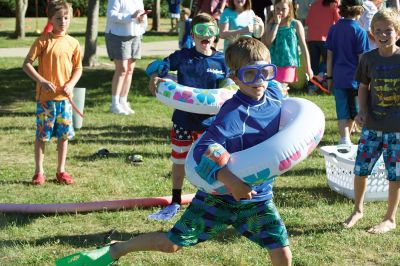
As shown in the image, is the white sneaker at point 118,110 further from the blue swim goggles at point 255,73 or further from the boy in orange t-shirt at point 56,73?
the blue swim goggles at point 255,73

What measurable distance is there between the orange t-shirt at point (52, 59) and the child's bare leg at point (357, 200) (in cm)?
286

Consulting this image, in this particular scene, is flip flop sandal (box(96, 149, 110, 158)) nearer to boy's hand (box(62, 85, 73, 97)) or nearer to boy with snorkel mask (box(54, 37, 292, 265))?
boy's hand (box(62, 85, 73, 97))

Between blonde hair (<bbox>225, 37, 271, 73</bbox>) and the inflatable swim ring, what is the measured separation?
1.31 ft

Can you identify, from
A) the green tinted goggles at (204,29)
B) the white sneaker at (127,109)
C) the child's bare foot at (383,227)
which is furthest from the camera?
the white sneaker at (127,109)

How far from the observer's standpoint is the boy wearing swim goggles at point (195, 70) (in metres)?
5.84

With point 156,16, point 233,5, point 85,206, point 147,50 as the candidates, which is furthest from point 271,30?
point 156,16

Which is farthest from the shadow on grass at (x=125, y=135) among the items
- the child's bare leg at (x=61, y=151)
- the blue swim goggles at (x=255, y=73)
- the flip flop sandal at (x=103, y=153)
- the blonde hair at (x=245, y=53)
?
the blue swim goggles at (x=255, y=73)

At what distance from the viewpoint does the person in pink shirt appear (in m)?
12.4

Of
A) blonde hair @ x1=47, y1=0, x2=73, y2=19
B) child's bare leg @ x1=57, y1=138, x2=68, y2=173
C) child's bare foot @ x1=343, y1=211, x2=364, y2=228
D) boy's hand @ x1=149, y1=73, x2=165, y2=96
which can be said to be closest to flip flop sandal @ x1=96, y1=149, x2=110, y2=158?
child's bare leg @ x1=57, y1=138, x2=68, y2=173

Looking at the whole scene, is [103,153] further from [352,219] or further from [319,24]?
[319,24]

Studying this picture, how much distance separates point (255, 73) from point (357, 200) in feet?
7.40

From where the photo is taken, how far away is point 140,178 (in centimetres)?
728

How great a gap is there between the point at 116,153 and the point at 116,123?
73.6 inches

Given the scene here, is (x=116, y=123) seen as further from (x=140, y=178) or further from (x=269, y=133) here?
(x=269, y=133)
